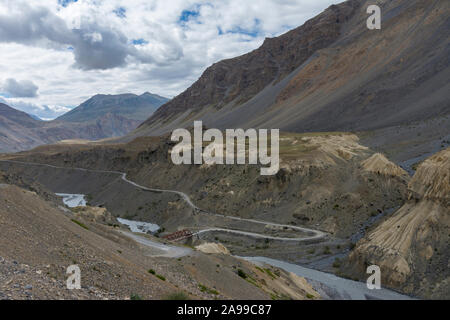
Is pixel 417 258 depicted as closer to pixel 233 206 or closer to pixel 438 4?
pixel 233 206

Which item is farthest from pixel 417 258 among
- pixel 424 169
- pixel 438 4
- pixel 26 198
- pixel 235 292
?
pixel 438 4

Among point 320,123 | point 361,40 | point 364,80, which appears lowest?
point 320,123

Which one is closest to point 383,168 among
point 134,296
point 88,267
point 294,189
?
point 294,189

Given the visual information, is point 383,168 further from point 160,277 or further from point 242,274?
point 160,277

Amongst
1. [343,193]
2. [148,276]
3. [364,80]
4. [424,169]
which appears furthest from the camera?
[364,80]

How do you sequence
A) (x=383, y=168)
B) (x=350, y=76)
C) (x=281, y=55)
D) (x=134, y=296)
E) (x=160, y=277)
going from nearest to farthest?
1. (x=134, y=296)
2. (x=160, y=277)
3. (x=383, y=168)
4. (x=350, y=76)
5. (x=281, y=55)

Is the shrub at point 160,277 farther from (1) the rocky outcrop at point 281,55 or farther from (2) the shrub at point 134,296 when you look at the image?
(1) the rocky outcrop at point 281,55
